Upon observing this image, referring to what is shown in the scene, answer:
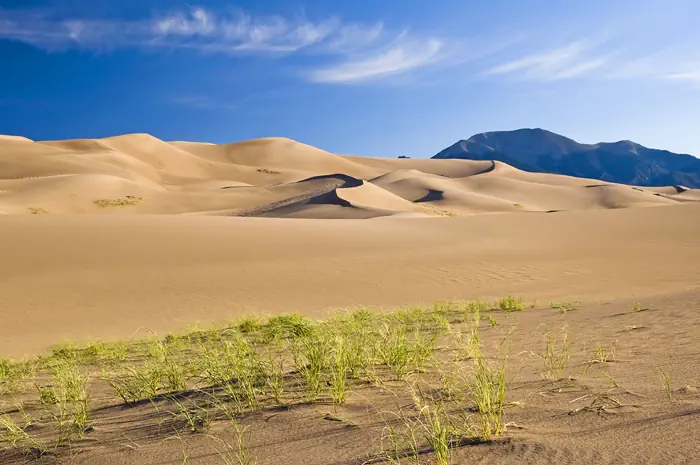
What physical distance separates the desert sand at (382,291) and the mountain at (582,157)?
5955 inches

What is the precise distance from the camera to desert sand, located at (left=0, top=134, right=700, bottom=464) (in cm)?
266

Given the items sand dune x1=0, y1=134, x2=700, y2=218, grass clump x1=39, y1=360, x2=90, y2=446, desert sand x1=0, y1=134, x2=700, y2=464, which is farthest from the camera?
sand dune x1=0, y1=134, x2=700, y2=218

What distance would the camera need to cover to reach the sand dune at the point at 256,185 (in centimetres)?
4072

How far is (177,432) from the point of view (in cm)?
296

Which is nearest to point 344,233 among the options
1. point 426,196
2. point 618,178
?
point 426,196

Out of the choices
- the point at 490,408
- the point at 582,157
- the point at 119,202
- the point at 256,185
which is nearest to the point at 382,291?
the point at 490,408

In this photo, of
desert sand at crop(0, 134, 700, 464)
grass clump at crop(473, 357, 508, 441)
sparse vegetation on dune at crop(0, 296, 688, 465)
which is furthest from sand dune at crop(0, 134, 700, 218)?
grass clump at crop(473, 357, 508, 441)

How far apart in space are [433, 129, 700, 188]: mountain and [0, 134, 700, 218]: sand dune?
74.8 meters

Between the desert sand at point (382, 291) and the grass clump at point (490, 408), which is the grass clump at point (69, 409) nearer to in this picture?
the desert sand at point (382, 291)

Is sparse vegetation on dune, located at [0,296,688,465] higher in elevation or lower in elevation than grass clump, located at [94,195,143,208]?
lower

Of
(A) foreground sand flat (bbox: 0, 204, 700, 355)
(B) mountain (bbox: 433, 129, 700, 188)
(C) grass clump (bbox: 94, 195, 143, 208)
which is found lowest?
(A) foreground sand flat (bbox: 0, 204, 700, 355)

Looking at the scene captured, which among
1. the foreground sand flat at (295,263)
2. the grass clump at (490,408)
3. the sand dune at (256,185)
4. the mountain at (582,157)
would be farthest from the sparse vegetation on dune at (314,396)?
the mountain at (582,157)

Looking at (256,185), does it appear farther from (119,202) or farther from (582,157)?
(582,157)

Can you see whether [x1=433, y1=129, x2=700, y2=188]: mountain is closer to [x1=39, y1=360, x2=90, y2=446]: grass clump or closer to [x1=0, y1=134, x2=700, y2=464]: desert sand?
[x1=0, y1=134, x2=700, y2=464]: desert sand
